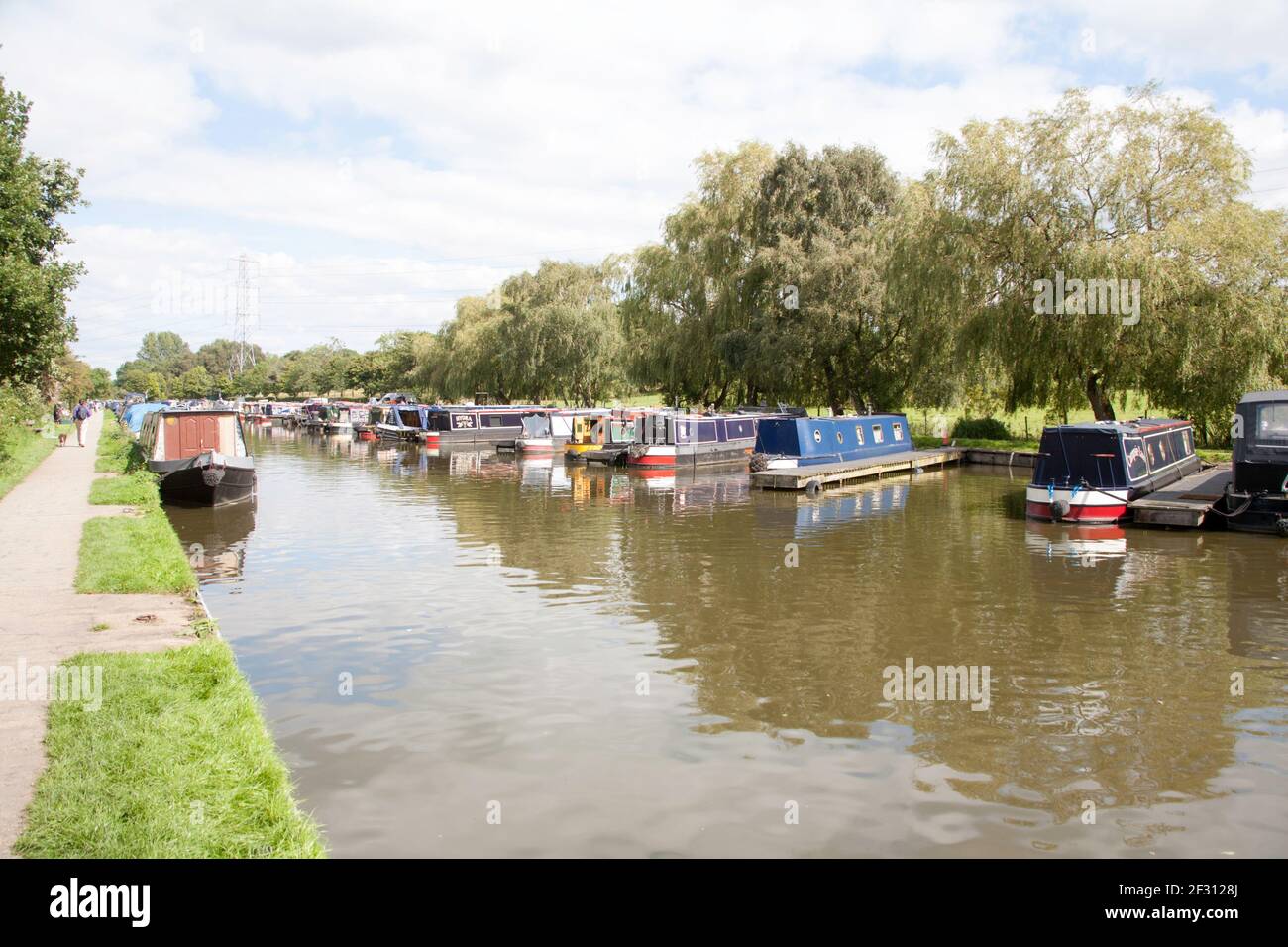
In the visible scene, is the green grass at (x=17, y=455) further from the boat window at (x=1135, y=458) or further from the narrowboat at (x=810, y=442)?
the boat window at (x=1135, y=458)

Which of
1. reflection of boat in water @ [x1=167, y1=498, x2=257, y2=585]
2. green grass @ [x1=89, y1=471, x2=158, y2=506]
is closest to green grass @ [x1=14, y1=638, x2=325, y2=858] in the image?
reflection of boat in water @ [x1=167, y1=498, x2=257, y2=585]

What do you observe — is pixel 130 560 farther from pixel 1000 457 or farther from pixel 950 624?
pixel 1000 457

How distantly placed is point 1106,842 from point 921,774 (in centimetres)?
138

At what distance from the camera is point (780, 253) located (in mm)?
37719

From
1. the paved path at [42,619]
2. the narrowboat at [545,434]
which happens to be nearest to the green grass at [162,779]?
the paved path at [42,619]

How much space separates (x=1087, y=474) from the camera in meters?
19.9

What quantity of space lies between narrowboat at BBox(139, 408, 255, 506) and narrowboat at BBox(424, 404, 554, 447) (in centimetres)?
1946

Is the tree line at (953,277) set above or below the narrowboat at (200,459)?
above

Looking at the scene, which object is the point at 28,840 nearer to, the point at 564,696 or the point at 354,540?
the point at 564,696

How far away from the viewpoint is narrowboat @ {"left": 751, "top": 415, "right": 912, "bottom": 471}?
28.5m

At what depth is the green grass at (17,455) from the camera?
69.4 feet

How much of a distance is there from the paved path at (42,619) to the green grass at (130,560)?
0.67 ft

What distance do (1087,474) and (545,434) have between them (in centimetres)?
2498
